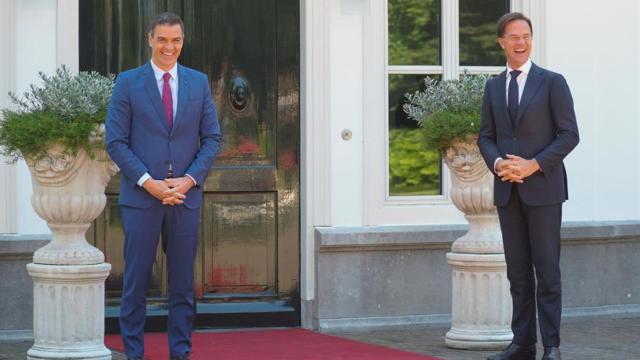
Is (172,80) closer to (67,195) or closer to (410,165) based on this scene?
(67,195)

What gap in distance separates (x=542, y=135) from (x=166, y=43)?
206 centimetres

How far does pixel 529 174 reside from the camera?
22.7ft

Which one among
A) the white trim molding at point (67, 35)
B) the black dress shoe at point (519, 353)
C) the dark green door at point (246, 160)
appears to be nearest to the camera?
the black dress shoe at point (519, 353)

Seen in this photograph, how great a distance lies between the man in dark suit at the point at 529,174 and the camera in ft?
22.8

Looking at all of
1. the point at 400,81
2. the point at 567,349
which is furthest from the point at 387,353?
the point at 400,81

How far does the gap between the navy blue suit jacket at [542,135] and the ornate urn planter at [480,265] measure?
1.04 m

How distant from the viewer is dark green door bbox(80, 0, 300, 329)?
31.5 feet

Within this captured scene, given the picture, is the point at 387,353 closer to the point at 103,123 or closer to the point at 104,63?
the point at 103,123

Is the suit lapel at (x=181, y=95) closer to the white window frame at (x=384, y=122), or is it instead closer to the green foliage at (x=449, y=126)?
the green foliage at (x=449, y=126)

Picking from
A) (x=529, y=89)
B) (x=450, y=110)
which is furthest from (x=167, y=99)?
(x=450, y=110)

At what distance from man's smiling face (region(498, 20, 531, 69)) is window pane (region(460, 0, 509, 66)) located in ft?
10.3

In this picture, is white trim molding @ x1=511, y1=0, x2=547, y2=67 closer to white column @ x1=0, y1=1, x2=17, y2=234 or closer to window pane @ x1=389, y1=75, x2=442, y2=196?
window pane @ x1=389, y1=75, x2=442, y2=196

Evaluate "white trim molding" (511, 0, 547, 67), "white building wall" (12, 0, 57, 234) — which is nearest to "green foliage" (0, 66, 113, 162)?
"white building wall" (12, 0, 57, 234)

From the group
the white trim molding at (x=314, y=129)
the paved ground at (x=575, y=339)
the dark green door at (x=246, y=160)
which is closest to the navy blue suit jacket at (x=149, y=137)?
the paved ground at (x=575, y=339)
